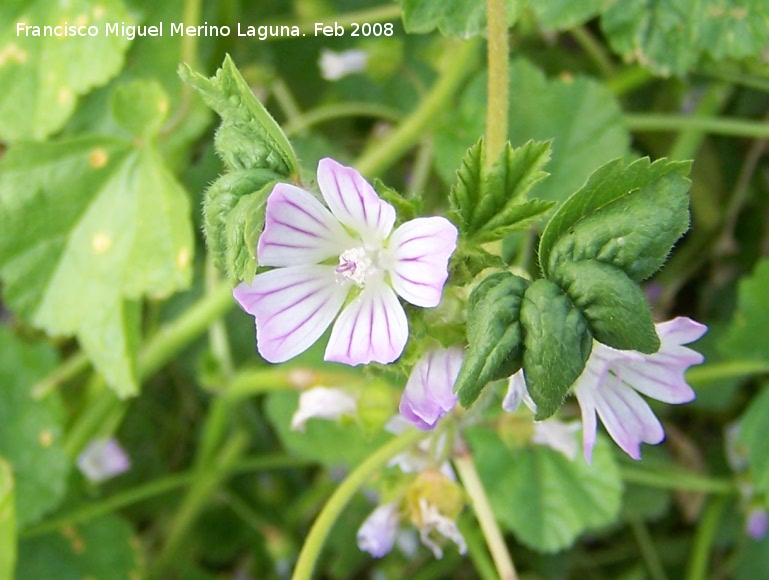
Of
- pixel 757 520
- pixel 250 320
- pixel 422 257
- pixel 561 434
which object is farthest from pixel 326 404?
pixel 757 520

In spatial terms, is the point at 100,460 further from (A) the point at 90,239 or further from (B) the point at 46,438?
(A) the point at 90,239

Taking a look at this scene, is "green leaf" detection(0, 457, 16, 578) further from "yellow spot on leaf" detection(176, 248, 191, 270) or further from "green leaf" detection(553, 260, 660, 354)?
"green leaf" detection(553, 260, 660, 354)

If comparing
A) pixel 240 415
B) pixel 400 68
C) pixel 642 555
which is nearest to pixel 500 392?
pixel 400 68

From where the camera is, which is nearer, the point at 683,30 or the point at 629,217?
the point at 629,217

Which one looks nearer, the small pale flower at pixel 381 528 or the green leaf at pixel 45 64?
Answer: the small pale flower at pixel 381 528

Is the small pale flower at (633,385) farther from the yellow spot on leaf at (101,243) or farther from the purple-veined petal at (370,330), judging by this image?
the yellow spot on leaf at (101,243)

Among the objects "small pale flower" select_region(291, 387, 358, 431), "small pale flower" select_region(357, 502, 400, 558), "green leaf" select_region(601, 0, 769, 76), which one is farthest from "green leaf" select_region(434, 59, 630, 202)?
"small pale flower" select_region(357, 502, 400, 558)

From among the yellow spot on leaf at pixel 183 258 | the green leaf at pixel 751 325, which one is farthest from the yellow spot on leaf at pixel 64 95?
the green leaf at pixel 751 325

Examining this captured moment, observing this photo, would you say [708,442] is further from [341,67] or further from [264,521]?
[341,67]
